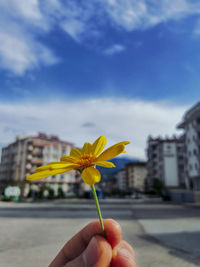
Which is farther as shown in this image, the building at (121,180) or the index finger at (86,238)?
the building at (121,180)

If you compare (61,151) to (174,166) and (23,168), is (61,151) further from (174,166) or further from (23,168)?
(174,166)

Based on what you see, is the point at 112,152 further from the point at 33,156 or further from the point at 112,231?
the point at 33,156

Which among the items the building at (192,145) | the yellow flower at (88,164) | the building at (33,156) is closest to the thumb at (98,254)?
the yellow flower at (88,164)

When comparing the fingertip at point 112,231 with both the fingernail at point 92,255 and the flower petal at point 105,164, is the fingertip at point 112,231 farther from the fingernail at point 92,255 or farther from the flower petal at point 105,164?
the flower petal at point 105,164

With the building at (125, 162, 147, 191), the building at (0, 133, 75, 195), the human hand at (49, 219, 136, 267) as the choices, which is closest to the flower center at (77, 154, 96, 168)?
the human hand at (49, 219, 136, 267)

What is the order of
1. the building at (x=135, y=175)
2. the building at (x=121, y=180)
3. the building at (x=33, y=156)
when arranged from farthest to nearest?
the building at (x=121, y=180), the building at (x=135, y=175), the building at (x=33, y=156)

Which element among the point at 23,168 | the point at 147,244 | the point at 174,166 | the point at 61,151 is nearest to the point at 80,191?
the point at 61,151
